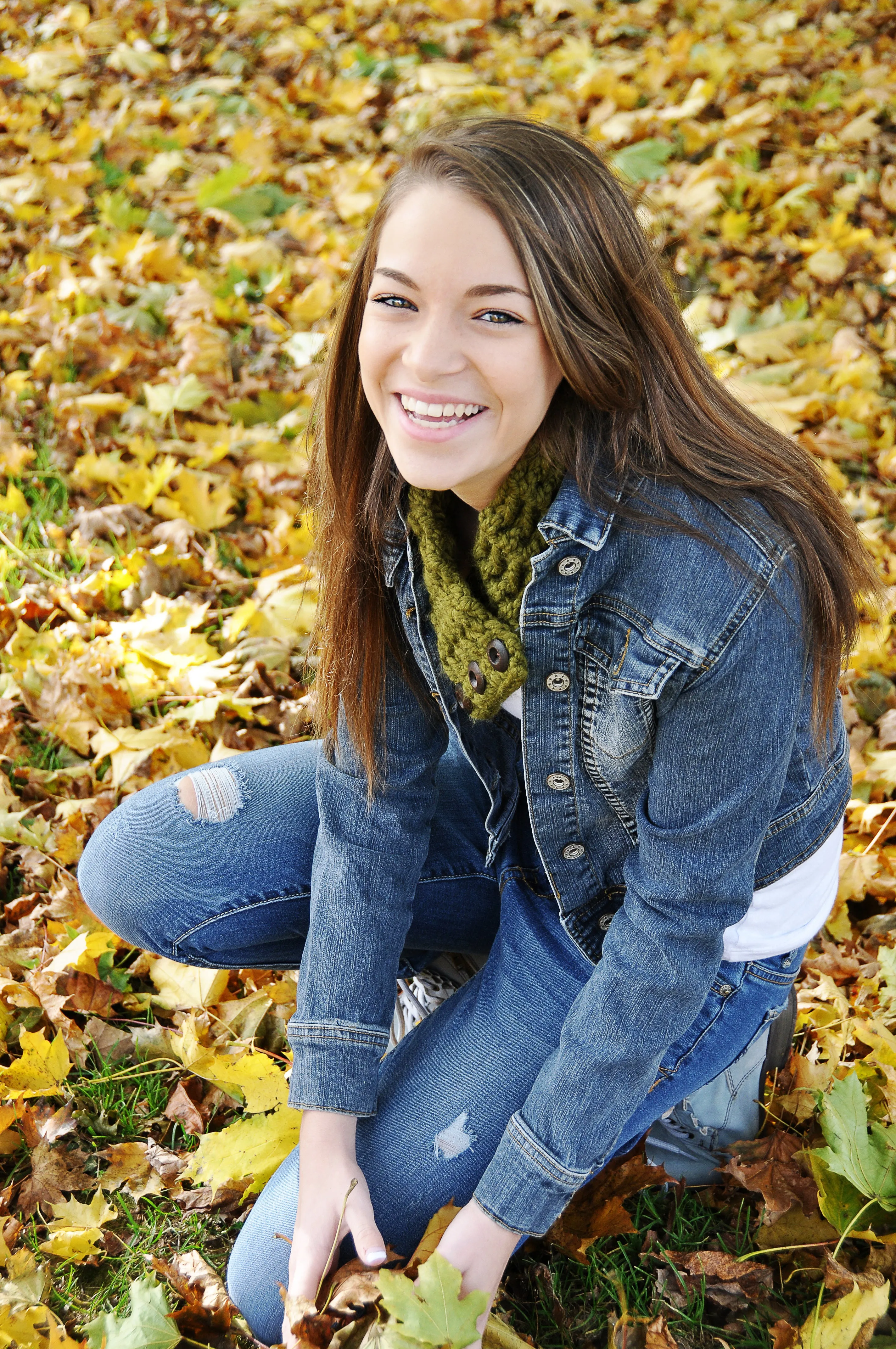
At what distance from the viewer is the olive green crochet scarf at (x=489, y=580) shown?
124 cm

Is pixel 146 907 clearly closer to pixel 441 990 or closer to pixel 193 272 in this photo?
pixel 441 990

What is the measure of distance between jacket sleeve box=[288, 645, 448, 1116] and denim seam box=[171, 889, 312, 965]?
74 mm

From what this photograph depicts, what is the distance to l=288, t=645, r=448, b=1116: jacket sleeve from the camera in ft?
4.67

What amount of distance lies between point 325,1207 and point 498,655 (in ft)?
2.28

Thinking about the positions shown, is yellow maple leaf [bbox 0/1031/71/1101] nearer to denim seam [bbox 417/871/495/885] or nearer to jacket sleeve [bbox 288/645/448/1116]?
jacket sleeve [bbox 288/645/448/1116]

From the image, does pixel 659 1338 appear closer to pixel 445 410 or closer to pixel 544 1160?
pixel 544 1160

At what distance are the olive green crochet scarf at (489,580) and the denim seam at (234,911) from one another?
18.0 inches

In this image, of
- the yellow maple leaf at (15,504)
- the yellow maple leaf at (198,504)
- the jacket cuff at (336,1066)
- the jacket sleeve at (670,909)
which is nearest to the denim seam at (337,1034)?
the jacket cuff at (336,1066)

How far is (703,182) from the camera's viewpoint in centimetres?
361

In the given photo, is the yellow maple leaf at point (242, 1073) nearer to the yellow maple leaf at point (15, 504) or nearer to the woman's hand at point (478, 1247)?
the woman's hand at point (478, 1247)

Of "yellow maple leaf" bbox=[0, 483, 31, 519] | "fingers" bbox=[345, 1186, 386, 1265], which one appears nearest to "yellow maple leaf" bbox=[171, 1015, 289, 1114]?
"fingers" bbox=[345, 1186, 386, 1265]

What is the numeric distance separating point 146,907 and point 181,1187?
409 millimetres

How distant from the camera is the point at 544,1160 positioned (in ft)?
4.06

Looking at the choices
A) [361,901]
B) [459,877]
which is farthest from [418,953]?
[361,901]
